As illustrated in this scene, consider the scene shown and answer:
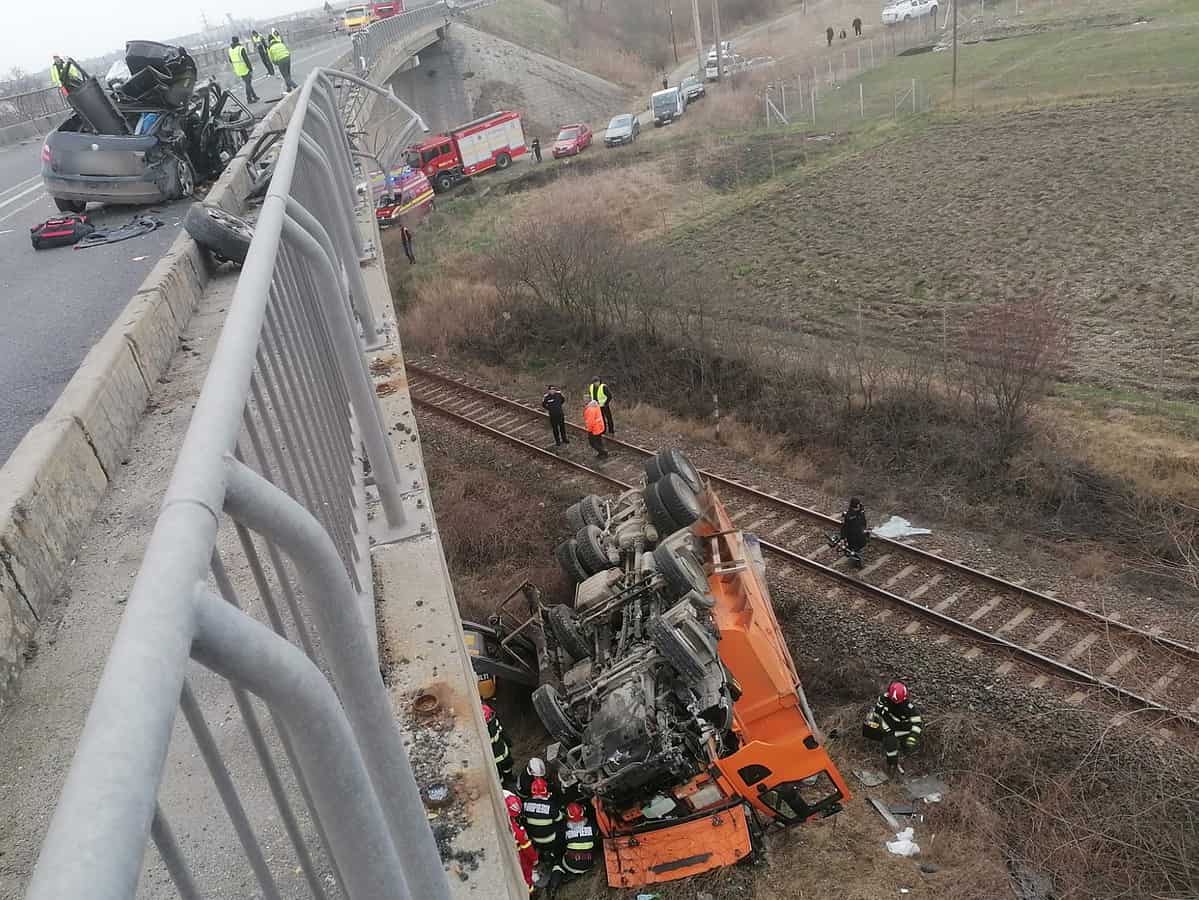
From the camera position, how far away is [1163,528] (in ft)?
39.5

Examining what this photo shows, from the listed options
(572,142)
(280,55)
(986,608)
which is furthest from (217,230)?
(572,142)

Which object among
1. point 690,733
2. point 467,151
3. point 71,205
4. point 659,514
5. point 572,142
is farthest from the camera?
point 572,142

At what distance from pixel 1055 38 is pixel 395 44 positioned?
100ft

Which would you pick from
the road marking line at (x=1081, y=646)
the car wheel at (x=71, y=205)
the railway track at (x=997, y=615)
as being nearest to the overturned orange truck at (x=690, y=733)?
the railway track at (x=997, y=615)

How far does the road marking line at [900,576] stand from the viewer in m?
11.6

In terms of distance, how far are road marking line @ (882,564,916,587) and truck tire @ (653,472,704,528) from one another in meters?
3.02

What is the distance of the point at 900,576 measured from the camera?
1176 centimetres

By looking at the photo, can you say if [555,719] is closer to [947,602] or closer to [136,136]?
[947,602]

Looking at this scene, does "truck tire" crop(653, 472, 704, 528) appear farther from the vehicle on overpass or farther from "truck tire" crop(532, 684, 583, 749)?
the vehicle on overpass

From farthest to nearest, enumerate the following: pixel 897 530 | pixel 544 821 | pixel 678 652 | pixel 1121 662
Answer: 1. pixel 897 530
2. pixel 1121 662
3. pixel 544 821
4. pixel 678 652

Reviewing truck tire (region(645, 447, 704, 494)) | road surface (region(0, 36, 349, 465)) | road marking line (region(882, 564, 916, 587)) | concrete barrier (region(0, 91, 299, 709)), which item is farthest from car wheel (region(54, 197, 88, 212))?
road marking line (region(882, 564, 916, 587))

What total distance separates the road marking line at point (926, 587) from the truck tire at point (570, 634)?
4337 millimetres

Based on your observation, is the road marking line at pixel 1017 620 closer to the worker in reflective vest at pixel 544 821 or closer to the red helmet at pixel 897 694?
the red helmet at pixel 897 694

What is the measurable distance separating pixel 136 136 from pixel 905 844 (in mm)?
12260
